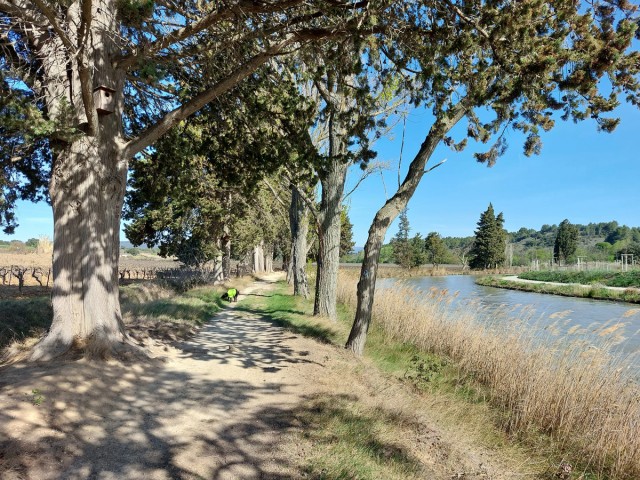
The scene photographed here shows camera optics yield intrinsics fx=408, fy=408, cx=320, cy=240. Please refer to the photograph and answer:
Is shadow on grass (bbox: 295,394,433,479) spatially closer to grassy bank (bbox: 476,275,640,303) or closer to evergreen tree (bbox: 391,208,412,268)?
grassy bank (bbox: 476,275,640,303)

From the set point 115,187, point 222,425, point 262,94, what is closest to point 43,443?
point 222,425

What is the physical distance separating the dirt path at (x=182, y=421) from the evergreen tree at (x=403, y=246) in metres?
65.0

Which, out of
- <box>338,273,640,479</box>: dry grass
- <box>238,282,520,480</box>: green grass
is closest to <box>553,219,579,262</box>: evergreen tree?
<box>338,273,640,479</box>: dry grass

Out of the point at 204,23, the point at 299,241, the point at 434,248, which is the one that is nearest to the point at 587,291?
the point at 299,241

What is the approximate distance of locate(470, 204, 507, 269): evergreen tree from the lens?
227 feet

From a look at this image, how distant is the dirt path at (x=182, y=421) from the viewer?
325cm

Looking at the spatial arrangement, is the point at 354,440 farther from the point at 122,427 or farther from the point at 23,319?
the point at 23,319

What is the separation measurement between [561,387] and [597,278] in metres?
40.8

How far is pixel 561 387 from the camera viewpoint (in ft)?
18.4

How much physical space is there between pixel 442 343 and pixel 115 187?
23.4ft

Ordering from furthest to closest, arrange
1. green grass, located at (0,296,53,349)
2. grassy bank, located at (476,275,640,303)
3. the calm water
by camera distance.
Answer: grassy bank, located at (476,275,640,303)
green grass, located at (0,296,53,349)
the calm water

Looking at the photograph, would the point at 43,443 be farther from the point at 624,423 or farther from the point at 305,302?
the point at 305,302

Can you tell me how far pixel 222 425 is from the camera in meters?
4.08

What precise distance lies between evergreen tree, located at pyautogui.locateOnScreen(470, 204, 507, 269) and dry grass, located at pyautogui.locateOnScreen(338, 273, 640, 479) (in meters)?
65.7
